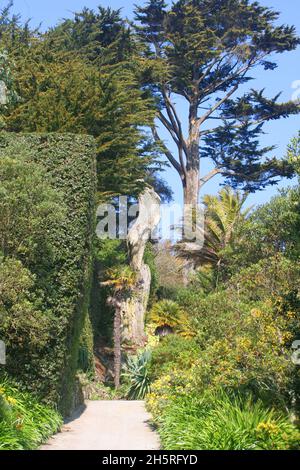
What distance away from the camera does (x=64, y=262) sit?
14641 mm

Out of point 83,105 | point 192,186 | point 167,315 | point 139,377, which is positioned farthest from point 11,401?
point 192,186

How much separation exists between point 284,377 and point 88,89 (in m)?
15.9

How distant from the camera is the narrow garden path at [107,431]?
464 inches

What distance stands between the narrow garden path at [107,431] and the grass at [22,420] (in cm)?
24

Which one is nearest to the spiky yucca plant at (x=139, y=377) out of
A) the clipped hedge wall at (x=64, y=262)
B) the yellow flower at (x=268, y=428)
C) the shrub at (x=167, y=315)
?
the shrub at (x=167, y=315)

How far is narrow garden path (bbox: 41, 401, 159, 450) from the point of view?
11773mm

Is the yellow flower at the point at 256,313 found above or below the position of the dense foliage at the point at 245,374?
above

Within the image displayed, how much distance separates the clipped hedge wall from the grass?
41 centimetres

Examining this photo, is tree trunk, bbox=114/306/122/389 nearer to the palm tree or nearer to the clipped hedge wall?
the palm tree

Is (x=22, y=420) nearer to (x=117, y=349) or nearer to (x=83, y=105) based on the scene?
(x=83, y=105)

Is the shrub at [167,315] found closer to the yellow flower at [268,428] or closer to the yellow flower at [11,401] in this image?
the yellow flower at [11,401]

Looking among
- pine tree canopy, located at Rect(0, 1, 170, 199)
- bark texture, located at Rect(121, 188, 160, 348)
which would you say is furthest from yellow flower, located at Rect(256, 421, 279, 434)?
bark texture, located at Rect(121, 188, 160, 348)

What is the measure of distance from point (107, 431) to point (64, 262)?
3.40 m
